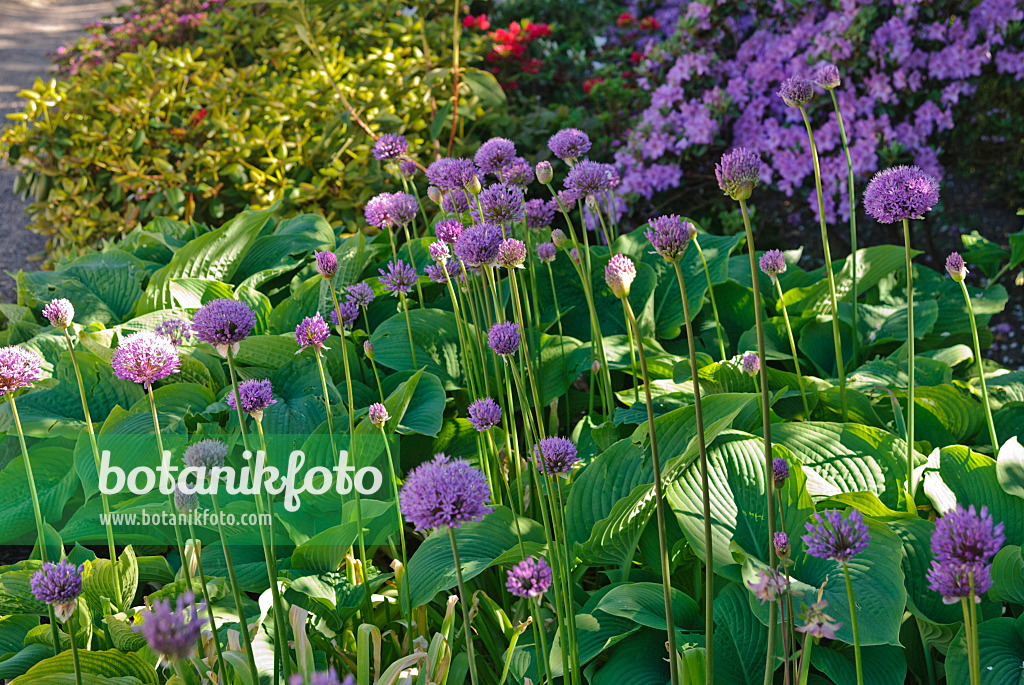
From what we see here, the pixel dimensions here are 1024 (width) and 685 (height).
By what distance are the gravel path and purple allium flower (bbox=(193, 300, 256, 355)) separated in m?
4.40

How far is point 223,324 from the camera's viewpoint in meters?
0.96

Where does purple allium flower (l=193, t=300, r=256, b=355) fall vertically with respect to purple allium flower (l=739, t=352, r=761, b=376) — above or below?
above

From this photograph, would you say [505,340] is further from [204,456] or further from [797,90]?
[797,90]

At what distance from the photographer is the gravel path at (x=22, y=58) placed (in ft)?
19.0

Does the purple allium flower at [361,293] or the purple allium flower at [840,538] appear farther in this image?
the purple allium flower at [361,293]

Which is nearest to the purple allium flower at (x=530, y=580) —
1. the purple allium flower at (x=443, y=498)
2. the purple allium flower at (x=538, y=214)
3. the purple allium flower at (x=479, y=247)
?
the purple allium flower at (x=443, y=498)

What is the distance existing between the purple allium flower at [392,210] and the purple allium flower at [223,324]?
2.99 ft

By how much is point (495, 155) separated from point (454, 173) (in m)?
0.12

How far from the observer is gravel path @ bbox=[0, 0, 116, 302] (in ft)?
19.0

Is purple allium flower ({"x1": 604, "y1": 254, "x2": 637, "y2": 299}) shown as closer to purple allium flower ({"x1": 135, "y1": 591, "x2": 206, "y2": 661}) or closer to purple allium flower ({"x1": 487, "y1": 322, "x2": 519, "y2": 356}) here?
purple allium flower ({"x1": 487, "y1": 322, "x2": 519, "y2": 356})

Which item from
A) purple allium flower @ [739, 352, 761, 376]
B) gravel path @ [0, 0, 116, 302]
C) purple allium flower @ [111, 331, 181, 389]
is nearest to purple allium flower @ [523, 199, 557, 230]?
purple allium flower @ [739, 352, 761, 376]

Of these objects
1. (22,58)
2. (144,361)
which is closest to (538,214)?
(144,361)

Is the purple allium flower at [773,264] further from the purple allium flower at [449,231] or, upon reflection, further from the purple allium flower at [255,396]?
the purple allium flower at [255,396]

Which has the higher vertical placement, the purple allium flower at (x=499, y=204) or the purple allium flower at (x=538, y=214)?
the purple allium flower at (x=538, y=214)
